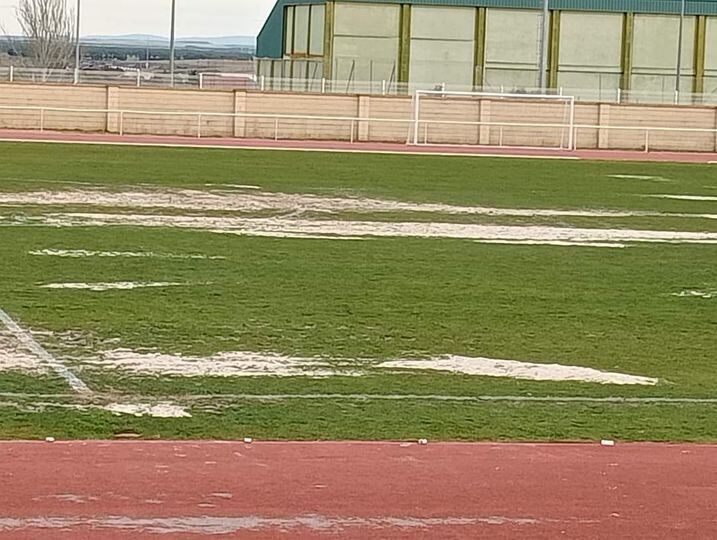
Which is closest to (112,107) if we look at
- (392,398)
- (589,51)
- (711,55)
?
(589,51)

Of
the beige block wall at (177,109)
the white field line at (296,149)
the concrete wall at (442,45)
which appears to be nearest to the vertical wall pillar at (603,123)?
the white field line at (296,149)

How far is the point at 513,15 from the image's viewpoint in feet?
237

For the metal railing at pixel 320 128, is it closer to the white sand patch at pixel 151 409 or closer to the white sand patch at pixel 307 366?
the white sand patch at pixel 307 366

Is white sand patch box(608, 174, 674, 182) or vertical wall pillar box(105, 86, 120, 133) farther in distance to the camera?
vertical wall pillar box(105, 86, 120, 133)

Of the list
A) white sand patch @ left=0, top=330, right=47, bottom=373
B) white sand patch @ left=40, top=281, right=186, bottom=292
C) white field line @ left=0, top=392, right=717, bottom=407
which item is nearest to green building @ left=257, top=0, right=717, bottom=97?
white sand patch @ left=40, top=281, right=186, bottom=292

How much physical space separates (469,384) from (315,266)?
647cm

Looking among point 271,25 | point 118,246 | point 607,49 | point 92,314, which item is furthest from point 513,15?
Answer: point 92,314

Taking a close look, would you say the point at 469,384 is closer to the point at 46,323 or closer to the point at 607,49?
the point at 46,323

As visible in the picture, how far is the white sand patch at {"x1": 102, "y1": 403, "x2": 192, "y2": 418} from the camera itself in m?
9.38

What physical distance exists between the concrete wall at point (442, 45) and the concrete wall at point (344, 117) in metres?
17.8

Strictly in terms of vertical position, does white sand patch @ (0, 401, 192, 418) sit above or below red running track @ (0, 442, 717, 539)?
above

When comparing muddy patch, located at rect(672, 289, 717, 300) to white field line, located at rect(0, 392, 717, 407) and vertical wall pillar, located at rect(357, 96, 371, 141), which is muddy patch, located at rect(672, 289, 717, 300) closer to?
white field line, located at rect(0, 392, 717, 407)

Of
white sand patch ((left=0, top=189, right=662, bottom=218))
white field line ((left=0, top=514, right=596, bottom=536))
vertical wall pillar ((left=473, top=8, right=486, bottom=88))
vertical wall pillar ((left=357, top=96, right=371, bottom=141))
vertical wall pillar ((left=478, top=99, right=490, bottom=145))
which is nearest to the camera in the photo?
white field line ((left=0, top=514, right=596, bottom=536))

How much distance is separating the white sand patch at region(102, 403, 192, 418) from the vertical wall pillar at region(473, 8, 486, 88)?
6290cm
